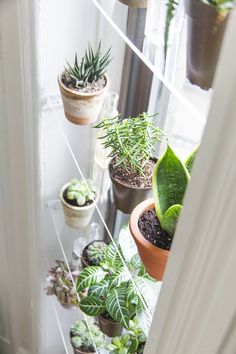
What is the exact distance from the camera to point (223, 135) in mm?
399

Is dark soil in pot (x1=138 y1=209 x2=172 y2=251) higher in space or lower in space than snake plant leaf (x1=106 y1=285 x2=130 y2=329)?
higher

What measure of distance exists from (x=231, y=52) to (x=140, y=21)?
1.99ft

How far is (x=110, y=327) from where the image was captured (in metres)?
1.07

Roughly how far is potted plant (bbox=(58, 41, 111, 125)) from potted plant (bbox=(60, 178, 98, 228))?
0.26m

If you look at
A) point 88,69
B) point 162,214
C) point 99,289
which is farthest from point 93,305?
point 88,69

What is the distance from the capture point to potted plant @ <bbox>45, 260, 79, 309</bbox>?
4.31 feet

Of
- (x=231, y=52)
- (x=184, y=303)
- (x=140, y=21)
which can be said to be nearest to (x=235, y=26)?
(x=231, y=52)

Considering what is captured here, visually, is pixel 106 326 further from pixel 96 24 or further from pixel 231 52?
pixel 231 52

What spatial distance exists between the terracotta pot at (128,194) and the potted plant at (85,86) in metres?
0.17

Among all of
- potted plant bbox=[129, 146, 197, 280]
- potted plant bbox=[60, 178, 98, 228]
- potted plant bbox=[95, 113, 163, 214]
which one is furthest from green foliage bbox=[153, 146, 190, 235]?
potted plant bbox=[60, 178, 98, 228]

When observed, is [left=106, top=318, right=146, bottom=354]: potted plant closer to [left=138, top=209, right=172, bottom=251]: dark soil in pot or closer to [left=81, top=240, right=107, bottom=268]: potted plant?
[left=81, top=240, right=107, bottom=268]: potted plant

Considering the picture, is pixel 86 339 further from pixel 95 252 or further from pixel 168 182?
pixel 168 182

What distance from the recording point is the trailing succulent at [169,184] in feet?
2.18

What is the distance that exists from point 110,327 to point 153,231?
0.45 m
